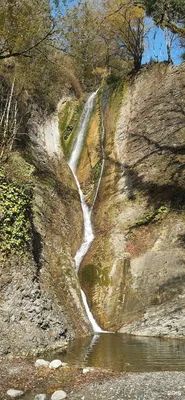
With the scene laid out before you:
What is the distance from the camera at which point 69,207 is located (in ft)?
71.8

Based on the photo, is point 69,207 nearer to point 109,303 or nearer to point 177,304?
point 109,303

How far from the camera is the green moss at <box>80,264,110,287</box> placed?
17547 millimetres

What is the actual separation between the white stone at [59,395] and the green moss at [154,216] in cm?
1291

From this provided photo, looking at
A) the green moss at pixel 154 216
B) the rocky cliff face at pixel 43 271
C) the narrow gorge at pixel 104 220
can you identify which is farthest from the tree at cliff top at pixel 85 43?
the green moss at pixel 154 216

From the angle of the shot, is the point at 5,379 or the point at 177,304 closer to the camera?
the point at 5,379

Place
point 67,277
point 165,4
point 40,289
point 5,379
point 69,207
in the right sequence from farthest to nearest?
point 165,4
point 69,207
point 67,277
point 40,289
point 5,379

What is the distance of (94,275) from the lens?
17.9 metres

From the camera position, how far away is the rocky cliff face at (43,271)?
449 inches

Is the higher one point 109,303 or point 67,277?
point 67,277

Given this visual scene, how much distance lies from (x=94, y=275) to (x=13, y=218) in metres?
6.46

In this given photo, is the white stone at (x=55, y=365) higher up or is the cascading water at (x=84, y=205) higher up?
the cascading water at (x=84, y=205)

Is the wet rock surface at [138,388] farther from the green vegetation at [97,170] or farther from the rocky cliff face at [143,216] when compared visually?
the green vegetation at [97,170]

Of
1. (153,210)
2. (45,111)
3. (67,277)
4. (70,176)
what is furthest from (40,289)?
(45,111)

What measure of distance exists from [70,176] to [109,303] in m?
11.0
